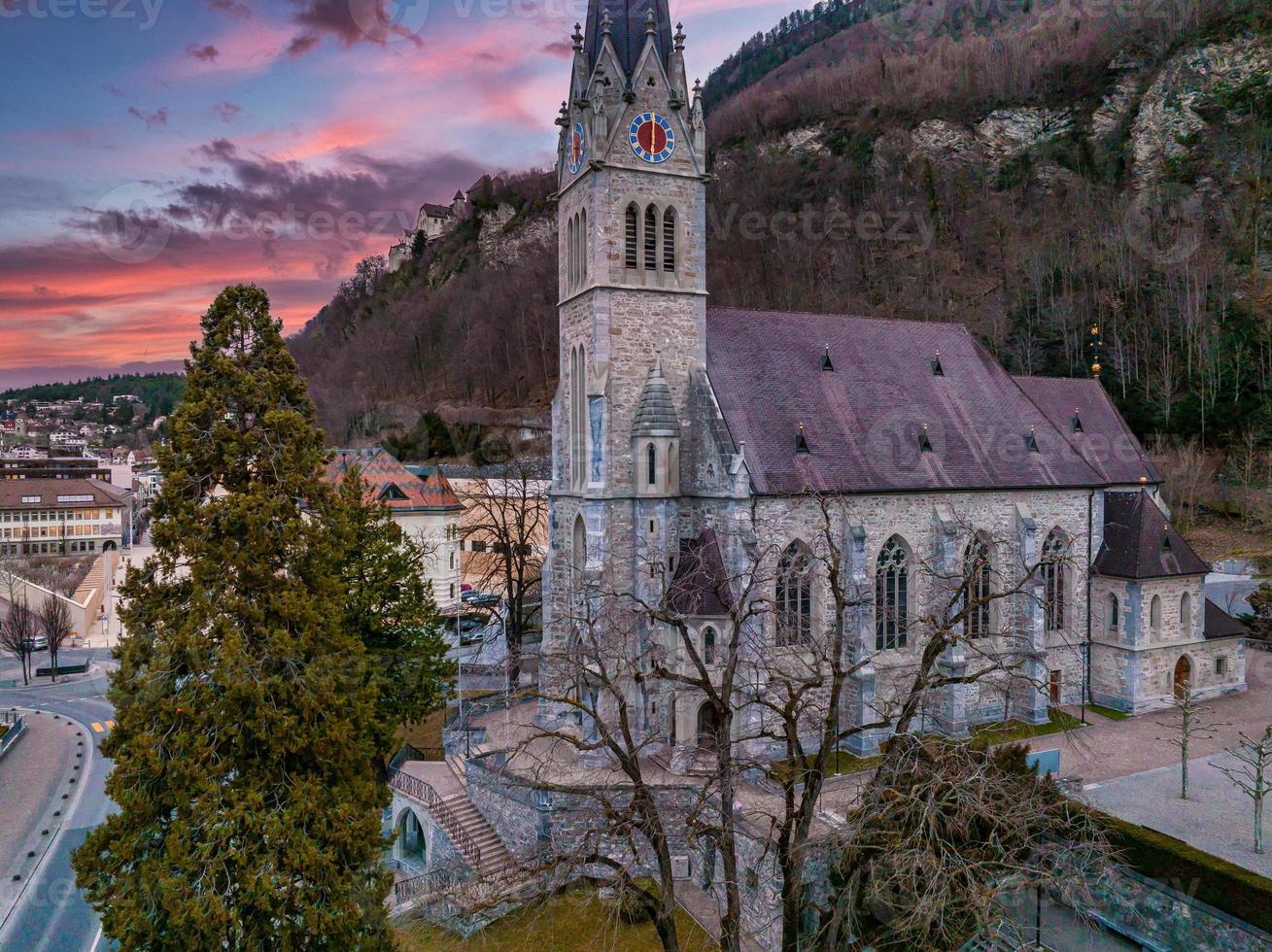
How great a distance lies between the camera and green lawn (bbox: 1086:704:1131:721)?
26500 millimetres

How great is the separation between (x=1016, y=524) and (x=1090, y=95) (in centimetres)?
6387

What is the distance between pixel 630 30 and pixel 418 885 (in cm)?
2444

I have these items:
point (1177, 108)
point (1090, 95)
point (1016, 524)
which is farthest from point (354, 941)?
point (1090, 95)

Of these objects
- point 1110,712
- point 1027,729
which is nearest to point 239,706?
point 1027,729

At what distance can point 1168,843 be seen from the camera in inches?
667

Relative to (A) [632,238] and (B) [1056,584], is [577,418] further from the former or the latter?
(B) [1056,584]

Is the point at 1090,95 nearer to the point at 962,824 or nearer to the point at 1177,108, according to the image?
the point at 1177,108

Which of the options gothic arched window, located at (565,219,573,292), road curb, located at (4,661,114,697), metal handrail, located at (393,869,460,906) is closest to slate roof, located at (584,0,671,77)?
gothic arched window, located at (565,219,573,292)

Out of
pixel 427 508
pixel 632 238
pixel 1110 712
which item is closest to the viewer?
pixel 632 238

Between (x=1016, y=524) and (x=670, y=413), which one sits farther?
(x=1016, y=524)

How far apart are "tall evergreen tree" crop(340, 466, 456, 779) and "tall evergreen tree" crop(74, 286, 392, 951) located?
34.3ft

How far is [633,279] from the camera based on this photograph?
23.1 meters

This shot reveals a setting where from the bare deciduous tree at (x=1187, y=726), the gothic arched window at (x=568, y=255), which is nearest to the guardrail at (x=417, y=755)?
the gothic arched window at (x=568, y=255)

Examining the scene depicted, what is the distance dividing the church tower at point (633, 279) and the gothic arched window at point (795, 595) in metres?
3.43
